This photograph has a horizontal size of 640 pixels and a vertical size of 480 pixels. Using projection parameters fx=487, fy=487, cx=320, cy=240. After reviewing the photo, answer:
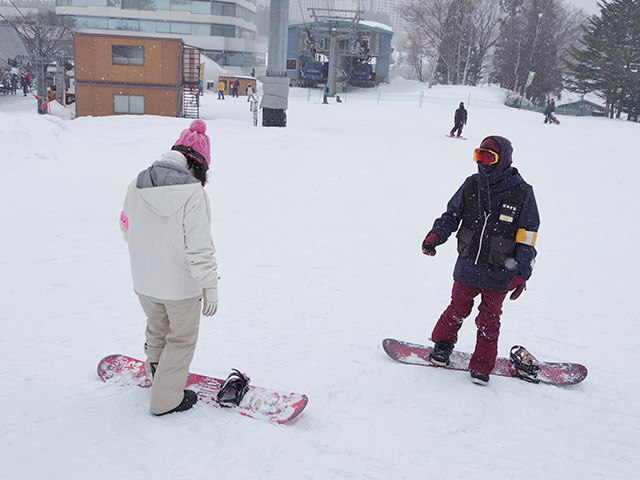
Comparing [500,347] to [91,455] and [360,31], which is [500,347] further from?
[360,31]

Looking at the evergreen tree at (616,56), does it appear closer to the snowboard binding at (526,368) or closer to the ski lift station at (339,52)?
the ski lift station at (339,52)

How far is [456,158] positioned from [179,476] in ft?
45.2

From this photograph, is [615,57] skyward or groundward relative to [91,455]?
skyward

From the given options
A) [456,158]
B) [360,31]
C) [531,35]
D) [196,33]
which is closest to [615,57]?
[531,35]

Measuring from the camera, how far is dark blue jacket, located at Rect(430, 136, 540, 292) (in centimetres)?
338

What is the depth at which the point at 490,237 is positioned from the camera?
11.3 feet

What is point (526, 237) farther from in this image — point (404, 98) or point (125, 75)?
point (404, 98)

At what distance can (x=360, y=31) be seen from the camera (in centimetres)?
4591

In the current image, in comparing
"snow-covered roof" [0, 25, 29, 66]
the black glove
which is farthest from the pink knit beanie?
"snow-covered roof" [0, 25, 29, 66]

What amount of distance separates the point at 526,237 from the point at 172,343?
2.42 m

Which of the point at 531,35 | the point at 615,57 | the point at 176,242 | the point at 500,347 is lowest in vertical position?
the point at 500,347

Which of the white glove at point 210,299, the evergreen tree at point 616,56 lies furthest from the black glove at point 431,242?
the evergreen tree at point 616,56

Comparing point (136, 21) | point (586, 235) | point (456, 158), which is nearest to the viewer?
point (586, 235)

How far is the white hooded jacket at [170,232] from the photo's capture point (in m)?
2.54
